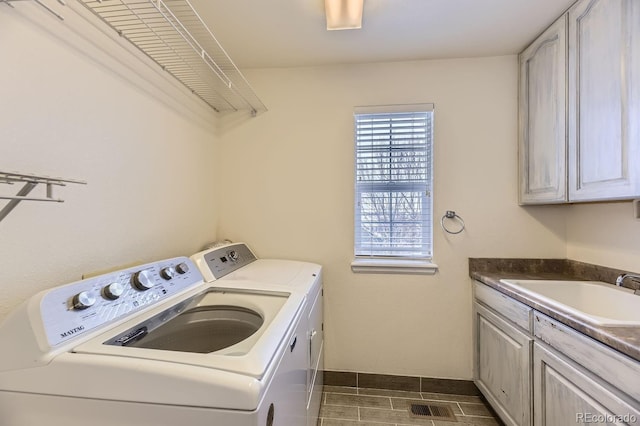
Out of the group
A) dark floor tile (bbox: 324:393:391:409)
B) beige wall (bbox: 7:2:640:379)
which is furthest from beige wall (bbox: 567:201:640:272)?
dark floor tile (bbox: 324:393:391:409)

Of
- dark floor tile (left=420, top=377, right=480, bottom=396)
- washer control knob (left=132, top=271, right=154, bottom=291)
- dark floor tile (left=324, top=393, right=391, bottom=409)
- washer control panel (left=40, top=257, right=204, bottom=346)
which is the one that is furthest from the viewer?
dark floor tile (left=420, top=377, right=480, bottom=396)

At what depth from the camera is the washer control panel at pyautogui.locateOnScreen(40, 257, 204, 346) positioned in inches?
31.2

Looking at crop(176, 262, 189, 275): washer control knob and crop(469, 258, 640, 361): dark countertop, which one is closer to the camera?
crop(469, 258, 640, 361): dark countertop

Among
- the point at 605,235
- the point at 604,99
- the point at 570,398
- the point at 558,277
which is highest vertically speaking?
the point at 604,99

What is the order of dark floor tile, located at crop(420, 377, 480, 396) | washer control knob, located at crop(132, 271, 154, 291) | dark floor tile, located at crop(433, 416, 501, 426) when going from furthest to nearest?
dark floor tile, located at crop(420, 377, 480, 396)
dark floor tile, located at crop(433, 416, 501, 426)
washer control knob, located at crop(132, 271, 154, 291)

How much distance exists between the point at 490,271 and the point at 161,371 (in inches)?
81.5

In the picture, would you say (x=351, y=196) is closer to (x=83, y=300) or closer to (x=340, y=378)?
(x=340, y=378)

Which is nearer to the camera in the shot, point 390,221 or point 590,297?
point 590,297

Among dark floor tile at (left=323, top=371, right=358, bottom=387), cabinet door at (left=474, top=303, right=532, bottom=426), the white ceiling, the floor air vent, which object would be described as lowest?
the floor air vent

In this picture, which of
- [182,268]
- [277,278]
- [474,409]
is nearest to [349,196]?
[277,278]

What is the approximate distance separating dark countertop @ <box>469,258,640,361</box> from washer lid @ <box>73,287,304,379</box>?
108cm

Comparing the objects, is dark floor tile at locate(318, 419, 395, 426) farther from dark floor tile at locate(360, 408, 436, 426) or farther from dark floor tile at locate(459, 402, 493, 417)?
dark floor tile at locate(459, 402, 493, 417)

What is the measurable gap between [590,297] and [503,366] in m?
0.63

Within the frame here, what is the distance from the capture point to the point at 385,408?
195cm
